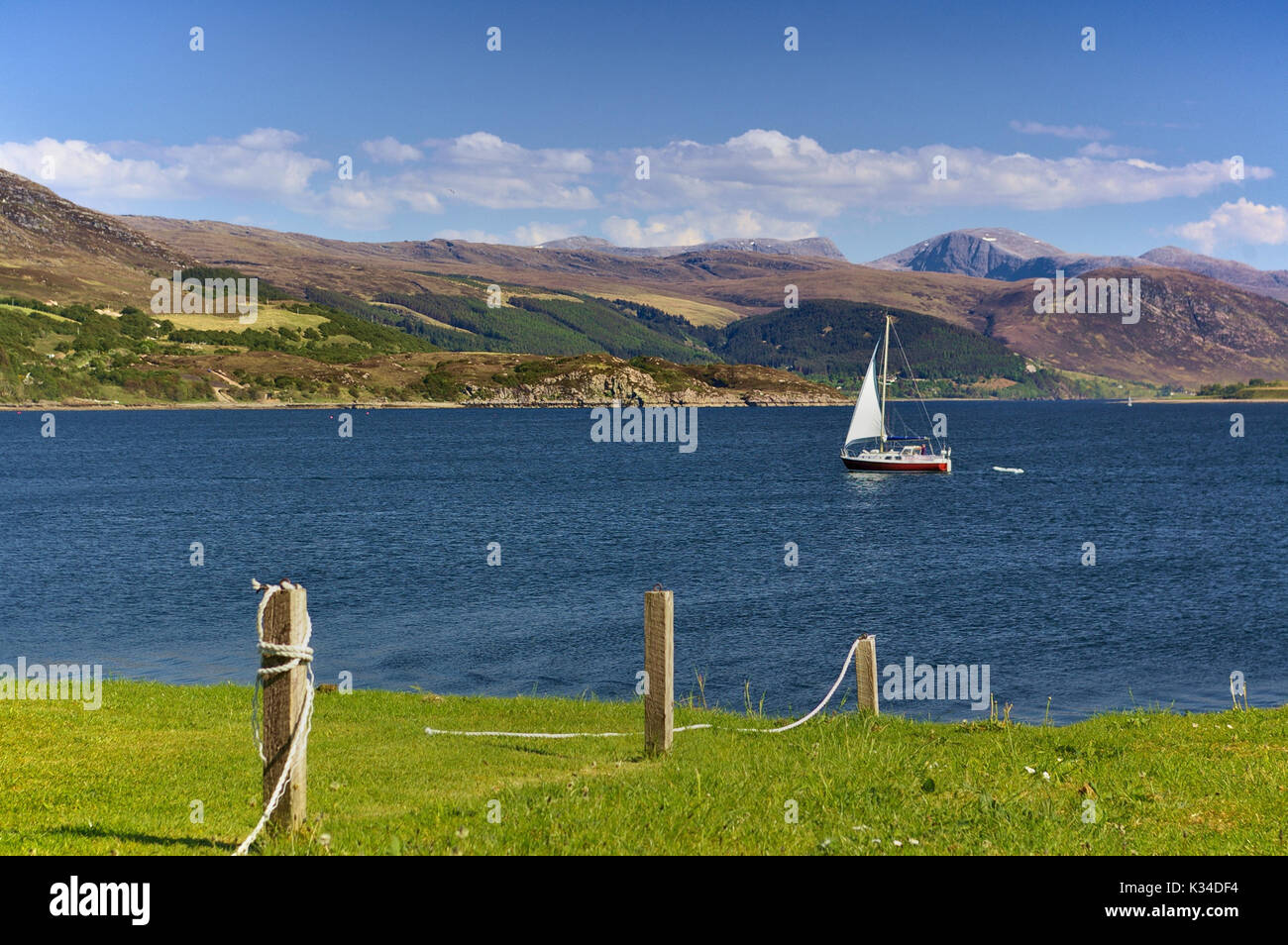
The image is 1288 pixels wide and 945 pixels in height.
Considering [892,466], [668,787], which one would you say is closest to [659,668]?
[668,787]

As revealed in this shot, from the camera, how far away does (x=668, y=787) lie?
13.1 metres

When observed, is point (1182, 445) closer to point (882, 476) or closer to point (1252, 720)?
point (882, 476)

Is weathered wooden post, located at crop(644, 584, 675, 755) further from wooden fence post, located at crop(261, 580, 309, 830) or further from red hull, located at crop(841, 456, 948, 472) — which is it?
red hull, located at crop(841, 456, 948, 472)

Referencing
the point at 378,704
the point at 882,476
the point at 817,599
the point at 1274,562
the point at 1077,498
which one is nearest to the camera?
the point at 378,704

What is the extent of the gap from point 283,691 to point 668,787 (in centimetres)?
541

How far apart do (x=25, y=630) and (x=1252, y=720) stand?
4108 cm

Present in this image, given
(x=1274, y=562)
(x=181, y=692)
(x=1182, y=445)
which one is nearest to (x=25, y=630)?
(x=181, y=692)

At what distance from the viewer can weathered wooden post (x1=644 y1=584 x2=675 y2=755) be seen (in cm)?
1491

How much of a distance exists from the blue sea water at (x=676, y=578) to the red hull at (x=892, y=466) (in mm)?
1698

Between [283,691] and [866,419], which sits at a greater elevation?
[866,419]

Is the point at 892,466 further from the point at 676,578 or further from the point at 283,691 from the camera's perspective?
the point at 283,691

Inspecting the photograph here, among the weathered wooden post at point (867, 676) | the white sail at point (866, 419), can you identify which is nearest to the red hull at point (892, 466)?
the white sail at point (866, 419)

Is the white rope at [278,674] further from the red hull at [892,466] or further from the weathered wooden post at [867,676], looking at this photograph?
the red hull at [892,466]

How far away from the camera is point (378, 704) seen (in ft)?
73.2
